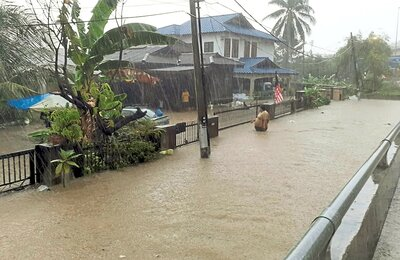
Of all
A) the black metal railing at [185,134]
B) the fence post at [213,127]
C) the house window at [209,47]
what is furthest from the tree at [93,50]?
the house window at [209,47]

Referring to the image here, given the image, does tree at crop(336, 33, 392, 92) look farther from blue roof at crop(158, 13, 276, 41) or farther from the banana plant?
the banana plant

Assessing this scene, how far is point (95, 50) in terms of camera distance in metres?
10.6

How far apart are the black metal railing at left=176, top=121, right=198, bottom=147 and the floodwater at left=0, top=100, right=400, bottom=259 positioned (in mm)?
959

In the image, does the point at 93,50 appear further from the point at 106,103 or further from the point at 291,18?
the point at 291,18

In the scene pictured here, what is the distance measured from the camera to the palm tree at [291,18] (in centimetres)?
4875

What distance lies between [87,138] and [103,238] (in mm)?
5128

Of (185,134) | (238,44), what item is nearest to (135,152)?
(185,134)

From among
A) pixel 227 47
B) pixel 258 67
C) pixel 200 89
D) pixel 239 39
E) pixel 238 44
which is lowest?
pixel 200 89

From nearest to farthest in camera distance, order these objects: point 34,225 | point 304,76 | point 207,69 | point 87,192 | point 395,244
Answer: point 395,244, point 34,225, point 87,192, point 207,69, point 304,76

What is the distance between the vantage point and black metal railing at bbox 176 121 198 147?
13.7 metres

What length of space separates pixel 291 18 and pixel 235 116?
32551 mm

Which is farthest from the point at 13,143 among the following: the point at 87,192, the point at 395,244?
the point at 395,244

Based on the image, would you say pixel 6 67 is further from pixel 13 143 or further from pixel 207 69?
pixel 207 69

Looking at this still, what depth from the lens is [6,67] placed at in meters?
10.6
